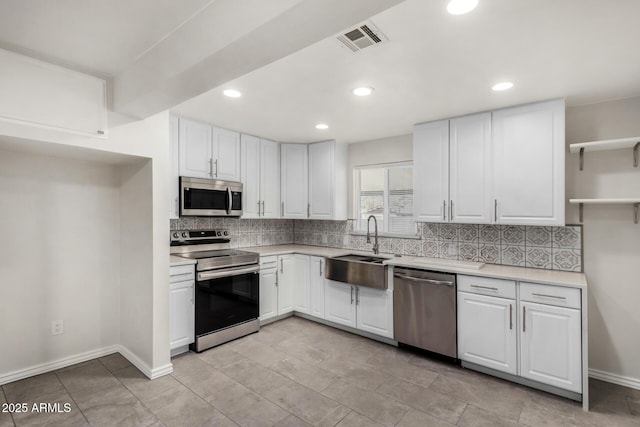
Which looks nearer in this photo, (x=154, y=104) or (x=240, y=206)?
(x=154, y=104)

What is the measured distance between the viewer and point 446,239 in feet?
11.7

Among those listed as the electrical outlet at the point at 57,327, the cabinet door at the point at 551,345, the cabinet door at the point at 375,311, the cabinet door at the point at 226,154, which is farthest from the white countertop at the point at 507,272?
the electrical outlet at the point at 57,327

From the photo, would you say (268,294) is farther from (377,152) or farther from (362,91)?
(362,91)

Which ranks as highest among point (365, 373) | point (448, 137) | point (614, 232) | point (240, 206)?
point (448, 137)

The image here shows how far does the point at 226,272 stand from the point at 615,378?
3569mm

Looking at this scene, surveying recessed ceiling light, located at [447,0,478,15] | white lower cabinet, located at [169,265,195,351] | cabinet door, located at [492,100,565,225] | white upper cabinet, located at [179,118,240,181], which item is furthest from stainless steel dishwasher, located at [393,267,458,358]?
white upper cabinet, located at [179,118,240,181]

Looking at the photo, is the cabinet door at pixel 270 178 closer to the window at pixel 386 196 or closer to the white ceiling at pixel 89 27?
the window at pixel 386 196

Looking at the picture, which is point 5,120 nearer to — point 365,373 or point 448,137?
point 365,373

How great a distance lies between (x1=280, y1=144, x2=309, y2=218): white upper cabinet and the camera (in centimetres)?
443

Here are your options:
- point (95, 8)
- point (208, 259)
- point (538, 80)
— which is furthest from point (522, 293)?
point (95, 8)

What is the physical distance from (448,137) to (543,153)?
0.82 meters

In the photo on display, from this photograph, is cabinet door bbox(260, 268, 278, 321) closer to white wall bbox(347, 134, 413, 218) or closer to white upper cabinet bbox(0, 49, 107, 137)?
white wall bbox(347, 134, 413, 218)

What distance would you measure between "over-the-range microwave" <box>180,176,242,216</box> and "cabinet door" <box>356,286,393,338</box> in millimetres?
1751

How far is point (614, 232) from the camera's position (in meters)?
2.68
